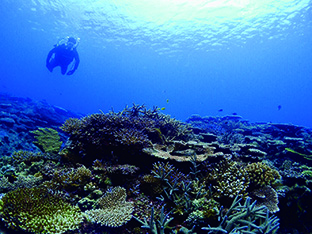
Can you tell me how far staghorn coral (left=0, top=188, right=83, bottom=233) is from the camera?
9.09ft

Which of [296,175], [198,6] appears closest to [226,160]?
[296,175]

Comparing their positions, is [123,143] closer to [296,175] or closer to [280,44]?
[296,175]

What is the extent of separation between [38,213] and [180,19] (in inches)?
1506

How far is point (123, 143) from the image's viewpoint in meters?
4.83

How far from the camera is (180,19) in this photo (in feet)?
111

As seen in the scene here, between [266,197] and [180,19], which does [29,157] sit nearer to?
[266,197]

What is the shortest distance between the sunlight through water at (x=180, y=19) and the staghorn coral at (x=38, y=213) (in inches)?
1324

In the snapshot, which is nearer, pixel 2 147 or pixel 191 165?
pixel 191 165

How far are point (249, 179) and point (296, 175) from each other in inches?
90.8

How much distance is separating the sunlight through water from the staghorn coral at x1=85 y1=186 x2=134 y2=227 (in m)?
33.0

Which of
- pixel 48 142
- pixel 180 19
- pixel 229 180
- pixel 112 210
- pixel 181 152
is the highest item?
pixel 180 19

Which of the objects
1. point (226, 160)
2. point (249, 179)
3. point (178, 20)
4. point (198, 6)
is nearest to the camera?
point (249, 179)

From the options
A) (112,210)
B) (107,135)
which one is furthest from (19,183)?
(112,210)

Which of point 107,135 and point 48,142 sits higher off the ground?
point 48,142
